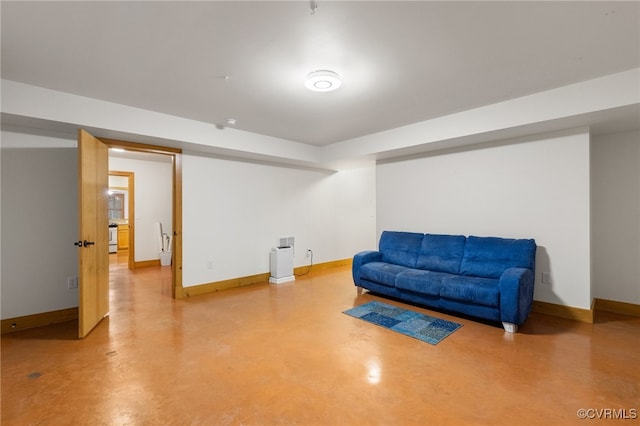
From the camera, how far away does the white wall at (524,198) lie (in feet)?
11.1

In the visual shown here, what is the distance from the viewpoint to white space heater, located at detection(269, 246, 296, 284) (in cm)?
523

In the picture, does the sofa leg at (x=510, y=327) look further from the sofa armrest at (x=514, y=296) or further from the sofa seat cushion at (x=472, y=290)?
the sofa seat cushion at (x=472, y=290)

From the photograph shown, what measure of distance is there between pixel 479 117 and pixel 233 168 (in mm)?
3651

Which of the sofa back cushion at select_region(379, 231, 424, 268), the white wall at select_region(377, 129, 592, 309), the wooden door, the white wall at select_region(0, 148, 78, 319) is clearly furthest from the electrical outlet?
the white wall at select_region(377, 129, 592, 309)

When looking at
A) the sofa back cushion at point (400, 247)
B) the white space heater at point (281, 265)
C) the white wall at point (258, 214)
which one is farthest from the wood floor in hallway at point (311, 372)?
the white space heater at point (281, 265)

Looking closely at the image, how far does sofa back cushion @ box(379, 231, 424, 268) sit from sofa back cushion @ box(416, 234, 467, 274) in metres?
0.10

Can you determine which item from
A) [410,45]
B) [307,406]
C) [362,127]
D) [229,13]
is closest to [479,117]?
[362,127]

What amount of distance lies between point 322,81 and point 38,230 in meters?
3.49

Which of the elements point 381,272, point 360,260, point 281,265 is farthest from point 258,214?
point 381,272

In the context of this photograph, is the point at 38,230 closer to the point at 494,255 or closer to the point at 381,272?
the point at 381,272

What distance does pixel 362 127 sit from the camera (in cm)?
439

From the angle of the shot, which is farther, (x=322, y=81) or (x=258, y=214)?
(x=258, y=214)

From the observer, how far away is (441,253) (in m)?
4.12

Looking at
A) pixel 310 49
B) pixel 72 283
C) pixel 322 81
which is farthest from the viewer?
pixel 72 283
